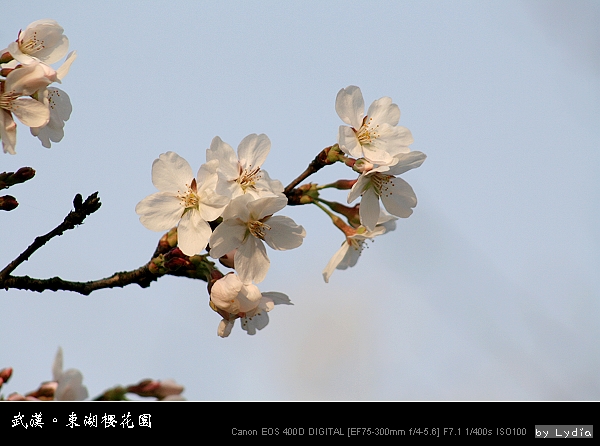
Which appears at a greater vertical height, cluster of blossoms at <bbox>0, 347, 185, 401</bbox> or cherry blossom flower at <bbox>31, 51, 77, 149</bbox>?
cherry blossom flower at <bbox>31, 51, 77, 149</bbox>

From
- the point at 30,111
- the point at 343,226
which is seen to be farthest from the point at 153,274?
the point at 343,226

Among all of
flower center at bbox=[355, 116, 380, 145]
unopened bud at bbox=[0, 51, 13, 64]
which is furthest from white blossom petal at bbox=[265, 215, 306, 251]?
unopened bud at bbox=[0, 51, 13, 64]

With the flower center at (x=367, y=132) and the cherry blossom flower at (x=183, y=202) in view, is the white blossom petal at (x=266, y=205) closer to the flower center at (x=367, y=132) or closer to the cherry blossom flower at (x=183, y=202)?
the cherry blossom flower at (x=183, y=202)

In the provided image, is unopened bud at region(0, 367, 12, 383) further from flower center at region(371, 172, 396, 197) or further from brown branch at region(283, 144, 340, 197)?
flower center at region(371, 172, 396, 197)

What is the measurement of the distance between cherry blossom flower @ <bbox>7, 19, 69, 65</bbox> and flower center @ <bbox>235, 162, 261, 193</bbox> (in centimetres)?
72

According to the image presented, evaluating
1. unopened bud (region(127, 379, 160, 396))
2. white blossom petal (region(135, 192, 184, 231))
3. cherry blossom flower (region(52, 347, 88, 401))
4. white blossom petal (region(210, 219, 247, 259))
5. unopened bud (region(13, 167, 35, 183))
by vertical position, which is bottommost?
cherry blossom flower (region(52, 347, 88, 401))

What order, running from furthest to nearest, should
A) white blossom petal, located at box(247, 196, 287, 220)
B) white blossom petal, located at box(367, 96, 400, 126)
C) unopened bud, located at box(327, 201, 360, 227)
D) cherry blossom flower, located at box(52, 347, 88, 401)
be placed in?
unopened bud, located at box(327, 201, 360, 227) < white blossom petal, located at box(367, 96, 400, 126) < white blossom petal, located at box(247, 196, 287, 220) < cherry blossom flower, located at box(52, 347, 88, 401)

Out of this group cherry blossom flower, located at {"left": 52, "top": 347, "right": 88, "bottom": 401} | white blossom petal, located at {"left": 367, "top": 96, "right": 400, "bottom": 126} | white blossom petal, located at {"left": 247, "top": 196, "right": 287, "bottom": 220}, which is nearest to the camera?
cherry blossom flower, located at {"left": 52, "top": 347, "right": 88, "bottom": 401}

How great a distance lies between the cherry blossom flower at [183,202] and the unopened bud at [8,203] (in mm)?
378

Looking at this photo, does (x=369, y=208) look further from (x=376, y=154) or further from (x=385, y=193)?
(x=376, y=154)

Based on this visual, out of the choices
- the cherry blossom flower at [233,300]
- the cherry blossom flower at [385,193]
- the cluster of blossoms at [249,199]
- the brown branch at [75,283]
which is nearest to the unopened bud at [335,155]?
the cluster of blossoms at [249,199]

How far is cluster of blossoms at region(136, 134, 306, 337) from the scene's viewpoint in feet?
5.41

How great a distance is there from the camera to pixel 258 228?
5.55 ft
